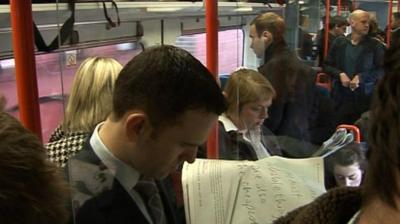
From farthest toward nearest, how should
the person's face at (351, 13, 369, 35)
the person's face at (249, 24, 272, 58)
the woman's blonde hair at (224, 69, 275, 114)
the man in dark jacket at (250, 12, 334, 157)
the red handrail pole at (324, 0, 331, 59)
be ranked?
the red handrail pole at (324, 0, 331, 59) < the person's face at (351, 13, 369, 35) < the person's face at (249, 24, 272, 58) < the man in dark jacket at (250, 12, 334, 157) < the woman's blonde hair at (224, 69, 275, 114)

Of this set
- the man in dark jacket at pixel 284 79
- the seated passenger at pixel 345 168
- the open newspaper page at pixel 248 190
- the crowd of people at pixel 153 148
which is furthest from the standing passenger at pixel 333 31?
the open newspaper page at pixel 248 190

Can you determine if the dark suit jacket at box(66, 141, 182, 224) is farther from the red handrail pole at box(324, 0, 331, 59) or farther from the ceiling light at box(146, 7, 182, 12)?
the red handrail pole at box(324, 0, 331, 59)

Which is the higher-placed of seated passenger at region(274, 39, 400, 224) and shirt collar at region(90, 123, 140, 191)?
seated passenger at region(274, 39, 400, 224)

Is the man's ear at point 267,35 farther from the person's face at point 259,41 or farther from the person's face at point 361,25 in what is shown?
the person's face at point 361,25

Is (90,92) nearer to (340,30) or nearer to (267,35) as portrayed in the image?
(267,35)

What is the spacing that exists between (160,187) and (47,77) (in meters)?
1.11

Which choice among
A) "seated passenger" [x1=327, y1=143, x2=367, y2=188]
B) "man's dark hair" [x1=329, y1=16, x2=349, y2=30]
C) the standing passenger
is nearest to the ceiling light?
"seated passenger" [x1=327, y1=143, x2=367, y2=188]

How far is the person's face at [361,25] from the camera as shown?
4344 mm

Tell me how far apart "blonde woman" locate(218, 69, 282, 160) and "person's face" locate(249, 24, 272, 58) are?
1.81 ft

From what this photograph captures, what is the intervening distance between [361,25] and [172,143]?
12.1 ft

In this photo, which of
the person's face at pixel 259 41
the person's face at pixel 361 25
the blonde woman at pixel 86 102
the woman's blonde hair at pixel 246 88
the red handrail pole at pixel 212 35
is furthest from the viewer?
the person's face at pixel 361 25

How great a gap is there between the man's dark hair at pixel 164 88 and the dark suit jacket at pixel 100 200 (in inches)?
4.2

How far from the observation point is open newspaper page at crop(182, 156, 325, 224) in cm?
108

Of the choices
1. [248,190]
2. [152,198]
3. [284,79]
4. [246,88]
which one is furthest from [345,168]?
[284,79]
